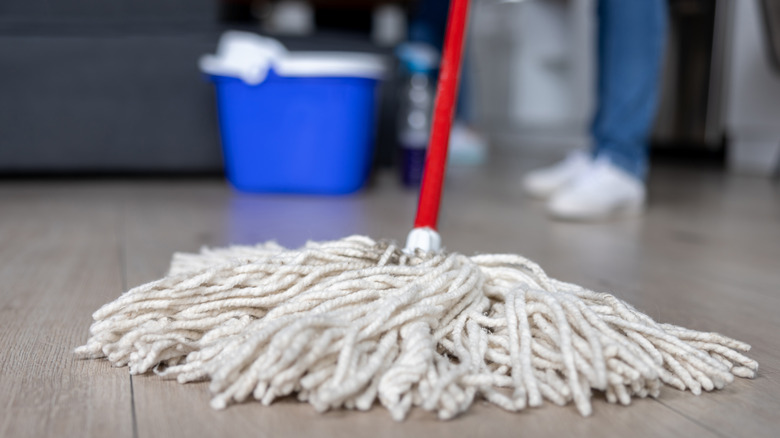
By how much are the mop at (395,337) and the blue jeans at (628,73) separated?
99cm

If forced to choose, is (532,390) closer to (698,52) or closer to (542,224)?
(542,224)

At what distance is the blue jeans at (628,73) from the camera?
5.20ft

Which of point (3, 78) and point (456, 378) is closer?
point (456, 378)

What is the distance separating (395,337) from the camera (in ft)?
2.02

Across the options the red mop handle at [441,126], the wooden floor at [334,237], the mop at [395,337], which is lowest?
the wooden floor at [334,237]

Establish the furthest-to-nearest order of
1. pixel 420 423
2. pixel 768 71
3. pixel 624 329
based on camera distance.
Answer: pixel 768 71, pixel 624 329, pixel 420 423

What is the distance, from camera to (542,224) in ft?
5.05

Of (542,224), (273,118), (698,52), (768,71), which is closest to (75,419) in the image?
(542,224)

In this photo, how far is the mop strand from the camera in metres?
0.57

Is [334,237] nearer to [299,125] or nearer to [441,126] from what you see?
[441,126]

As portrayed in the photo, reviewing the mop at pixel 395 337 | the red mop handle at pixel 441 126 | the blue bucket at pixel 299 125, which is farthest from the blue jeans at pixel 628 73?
the mop at pixel 395 337

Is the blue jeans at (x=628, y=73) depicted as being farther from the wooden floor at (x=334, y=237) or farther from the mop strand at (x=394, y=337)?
the mop strand at (x=394, y=337)

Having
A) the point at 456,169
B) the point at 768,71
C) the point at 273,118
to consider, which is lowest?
the point at 456,169

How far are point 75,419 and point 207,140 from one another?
1.61 meters
